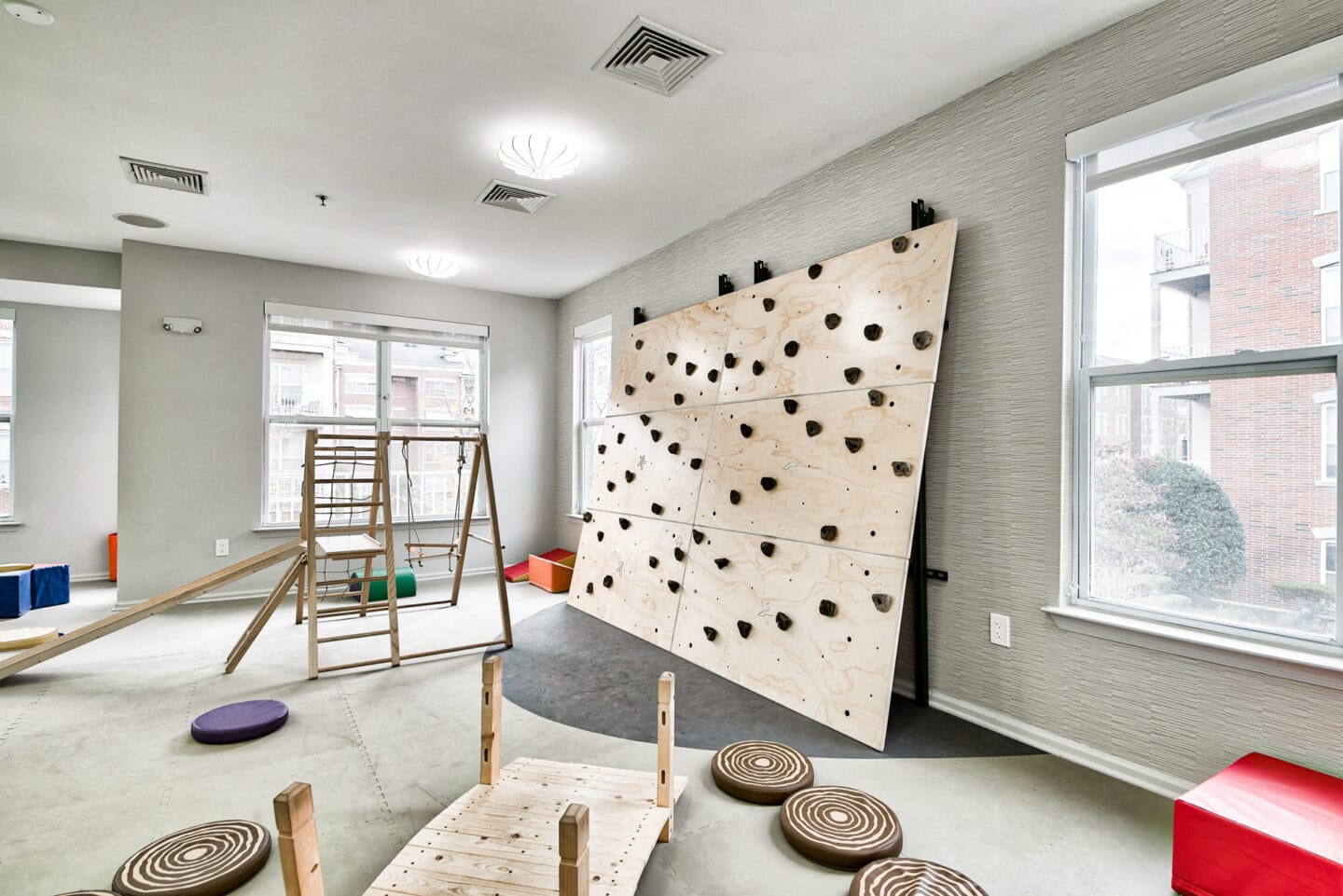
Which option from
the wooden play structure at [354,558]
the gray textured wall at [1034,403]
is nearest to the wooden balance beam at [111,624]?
the wooden play structure at [354,558]

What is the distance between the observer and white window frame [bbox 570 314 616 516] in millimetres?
5848

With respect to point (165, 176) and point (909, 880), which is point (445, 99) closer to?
point (165, 176)

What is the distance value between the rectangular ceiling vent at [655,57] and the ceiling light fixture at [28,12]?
1902mm

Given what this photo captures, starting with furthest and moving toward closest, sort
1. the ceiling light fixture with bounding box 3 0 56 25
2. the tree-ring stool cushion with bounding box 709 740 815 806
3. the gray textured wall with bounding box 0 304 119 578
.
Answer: the gray textured wall with bounding box 0 304 119 578, the ceiling light fixture with bounding box 3 0 56 25, the tree-ring stool cushion with bounding box 709 740 815 806

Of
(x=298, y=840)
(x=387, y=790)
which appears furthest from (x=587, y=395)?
(x=298, y=840)

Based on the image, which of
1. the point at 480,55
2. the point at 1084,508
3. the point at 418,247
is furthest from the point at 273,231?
the point at 1084,508

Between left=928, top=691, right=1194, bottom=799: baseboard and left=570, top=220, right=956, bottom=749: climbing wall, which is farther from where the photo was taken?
left=570, top=220, right=956, bottom=749: climbing wall

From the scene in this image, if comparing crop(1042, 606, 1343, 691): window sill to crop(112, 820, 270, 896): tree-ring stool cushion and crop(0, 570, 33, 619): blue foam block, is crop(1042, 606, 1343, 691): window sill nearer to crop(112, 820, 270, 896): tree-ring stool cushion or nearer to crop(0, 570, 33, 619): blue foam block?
crop(112, 820, 270, 896): tree-ring stool cushion

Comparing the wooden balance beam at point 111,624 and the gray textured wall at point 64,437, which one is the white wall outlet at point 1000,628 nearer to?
the wooden balance beam at point 111,624

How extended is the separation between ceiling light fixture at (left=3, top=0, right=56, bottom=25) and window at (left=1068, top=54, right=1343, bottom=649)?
3701 millimetres

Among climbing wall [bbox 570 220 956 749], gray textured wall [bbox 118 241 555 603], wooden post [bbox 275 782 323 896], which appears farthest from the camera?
gray textured wall [bbox 118 241 555 603]

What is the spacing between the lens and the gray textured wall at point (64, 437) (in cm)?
550

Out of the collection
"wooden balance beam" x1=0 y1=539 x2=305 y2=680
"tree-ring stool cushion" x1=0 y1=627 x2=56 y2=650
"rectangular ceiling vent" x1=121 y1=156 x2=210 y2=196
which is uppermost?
"rectangular ceiling vent" x1=121 y1=156 x2=210 y2=196

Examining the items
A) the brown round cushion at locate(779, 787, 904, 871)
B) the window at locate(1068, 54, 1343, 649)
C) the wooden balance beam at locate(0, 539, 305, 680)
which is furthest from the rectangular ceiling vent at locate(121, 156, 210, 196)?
the window at locate(1068, 54, 1343, 649)
